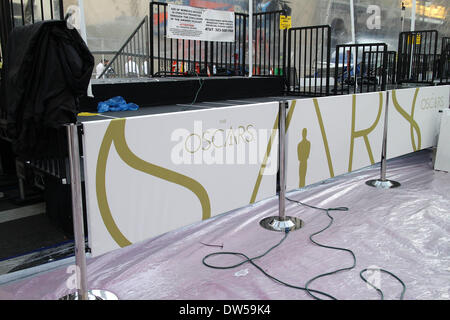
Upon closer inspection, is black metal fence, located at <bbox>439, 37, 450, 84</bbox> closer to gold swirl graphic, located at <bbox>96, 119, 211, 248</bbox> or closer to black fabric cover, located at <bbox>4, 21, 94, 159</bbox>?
gold swirl graphic, located at <bbox>96, 119, 211, 248</bbox>

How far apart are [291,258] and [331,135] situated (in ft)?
4.57

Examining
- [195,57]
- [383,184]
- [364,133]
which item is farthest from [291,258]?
[195,57]

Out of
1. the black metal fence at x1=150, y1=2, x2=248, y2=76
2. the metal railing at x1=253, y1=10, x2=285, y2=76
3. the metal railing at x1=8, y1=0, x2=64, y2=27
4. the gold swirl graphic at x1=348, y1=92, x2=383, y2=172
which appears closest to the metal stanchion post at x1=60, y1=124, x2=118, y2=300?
the metal railing at x1=8, y1=0, x2=64, y2=27

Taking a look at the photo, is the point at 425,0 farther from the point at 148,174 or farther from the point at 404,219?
the point at 148,174

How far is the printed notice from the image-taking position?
224 inches

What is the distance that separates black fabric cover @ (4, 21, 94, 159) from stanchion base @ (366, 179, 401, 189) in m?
3.65

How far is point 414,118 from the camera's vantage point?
5.09 meters

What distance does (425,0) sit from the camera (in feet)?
47.0

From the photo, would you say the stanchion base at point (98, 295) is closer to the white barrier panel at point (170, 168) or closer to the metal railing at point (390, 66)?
the white barrier panel at point (170, 168)

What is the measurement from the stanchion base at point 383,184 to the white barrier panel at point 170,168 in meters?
2.06

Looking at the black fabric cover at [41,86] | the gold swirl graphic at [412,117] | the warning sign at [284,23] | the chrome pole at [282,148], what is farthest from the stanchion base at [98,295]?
the warning sign at [284,23]

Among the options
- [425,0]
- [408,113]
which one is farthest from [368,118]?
[425,0]

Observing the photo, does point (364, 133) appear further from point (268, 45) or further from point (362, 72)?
point (268, 45)

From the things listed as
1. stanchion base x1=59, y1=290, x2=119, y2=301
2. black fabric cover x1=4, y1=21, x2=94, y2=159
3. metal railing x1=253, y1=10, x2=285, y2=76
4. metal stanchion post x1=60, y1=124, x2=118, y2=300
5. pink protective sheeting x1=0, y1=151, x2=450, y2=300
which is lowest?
pink protective sheeting x1=0, y1=151, x2=450, y2=300
